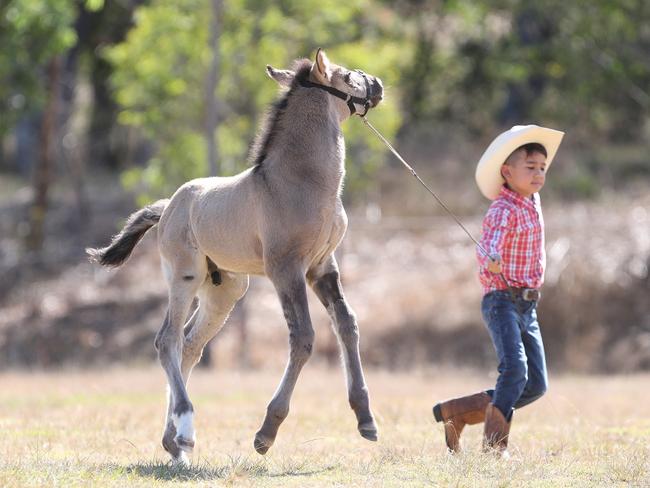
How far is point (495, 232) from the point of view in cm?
797

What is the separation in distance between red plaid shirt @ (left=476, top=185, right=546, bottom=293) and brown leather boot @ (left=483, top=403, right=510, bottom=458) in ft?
2.74

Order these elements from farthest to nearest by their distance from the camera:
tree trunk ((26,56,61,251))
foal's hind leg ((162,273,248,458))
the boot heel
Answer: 1. tree trunk ((26,56,61,251))
2. foal's hind leg ((162,273,248,458))
3. the boot heel

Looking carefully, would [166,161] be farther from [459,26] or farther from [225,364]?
[459,26]

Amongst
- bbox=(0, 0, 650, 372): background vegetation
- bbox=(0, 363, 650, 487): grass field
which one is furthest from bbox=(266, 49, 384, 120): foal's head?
bbox=(0, 0, 650, 372): background vegetation

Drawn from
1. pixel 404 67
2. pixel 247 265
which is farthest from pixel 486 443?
pixel 404 67

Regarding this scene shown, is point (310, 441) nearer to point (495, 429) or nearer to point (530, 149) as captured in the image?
point (495, 429)

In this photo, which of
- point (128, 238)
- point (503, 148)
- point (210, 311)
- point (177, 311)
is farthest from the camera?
point (128, 238)

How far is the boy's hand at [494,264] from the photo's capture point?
776cm

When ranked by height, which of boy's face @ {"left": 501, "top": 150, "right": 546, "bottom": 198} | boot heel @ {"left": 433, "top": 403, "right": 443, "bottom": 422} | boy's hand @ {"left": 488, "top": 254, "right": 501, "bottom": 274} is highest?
boy's face @ {"left": 501, "top": 150, "right": 546, "bottom": 198}

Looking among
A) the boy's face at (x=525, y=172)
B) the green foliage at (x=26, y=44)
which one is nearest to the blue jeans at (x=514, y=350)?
the boy's face at (x=525, y=172)

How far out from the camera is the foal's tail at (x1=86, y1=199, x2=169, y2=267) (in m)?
9.05

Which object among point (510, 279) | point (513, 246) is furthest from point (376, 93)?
point (510, 279)

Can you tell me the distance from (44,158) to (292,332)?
70.2 ft

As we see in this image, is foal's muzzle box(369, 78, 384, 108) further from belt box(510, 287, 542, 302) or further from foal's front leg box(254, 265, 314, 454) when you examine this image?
belt box(510, 287, 542, 302)
